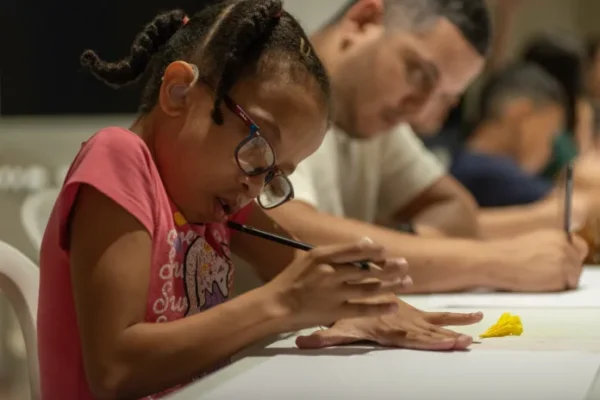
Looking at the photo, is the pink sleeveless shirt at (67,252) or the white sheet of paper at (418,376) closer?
the white sheet of paper at (418,376)

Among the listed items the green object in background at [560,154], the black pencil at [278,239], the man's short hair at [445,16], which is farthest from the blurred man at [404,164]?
the green object in background at [560,154]

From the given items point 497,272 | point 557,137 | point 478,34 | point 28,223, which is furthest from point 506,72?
point 28,223

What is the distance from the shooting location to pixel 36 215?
1174 mm

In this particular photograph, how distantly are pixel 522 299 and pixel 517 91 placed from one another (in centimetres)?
180

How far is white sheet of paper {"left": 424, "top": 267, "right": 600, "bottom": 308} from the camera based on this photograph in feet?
3.80

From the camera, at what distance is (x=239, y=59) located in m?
0.82

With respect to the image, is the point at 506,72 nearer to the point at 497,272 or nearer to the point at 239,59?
the point at 497,272

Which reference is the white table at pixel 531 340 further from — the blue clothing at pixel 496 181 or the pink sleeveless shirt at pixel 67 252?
the blue clothing at pixel 496 181

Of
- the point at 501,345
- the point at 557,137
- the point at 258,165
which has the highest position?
the point at 258,165

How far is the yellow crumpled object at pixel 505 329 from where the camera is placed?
0.91 m

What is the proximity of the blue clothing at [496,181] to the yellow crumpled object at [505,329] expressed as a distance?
4.87 feet

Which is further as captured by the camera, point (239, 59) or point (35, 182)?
point (35, 182)

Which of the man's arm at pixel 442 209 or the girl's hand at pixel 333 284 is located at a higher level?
the girl's hand at pixel 333 284

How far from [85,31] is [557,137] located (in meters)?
1.70
